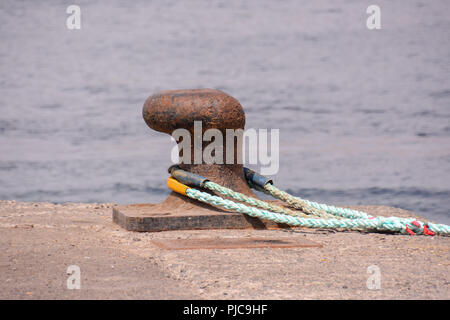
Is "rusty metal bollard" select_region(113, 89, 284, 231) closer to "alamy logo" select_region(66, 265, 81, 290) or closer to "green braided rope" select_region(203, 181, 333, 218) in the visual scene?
"green braided rope" select_region(203, 181, 333, 218)

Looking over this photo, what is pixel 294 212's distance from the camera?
3807mm

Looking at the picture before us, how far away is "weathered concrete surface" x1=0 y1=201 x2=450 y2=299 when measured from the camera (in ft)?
7.39

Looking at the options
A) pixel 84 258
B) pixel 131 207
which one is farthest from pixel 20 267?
pixel 131 207

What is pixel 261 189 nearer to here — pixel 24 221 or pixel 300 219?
pixel 300 219

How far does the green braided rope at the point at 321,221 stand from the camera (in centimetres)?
355

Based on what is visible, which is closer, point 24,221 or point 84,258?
point 84,258

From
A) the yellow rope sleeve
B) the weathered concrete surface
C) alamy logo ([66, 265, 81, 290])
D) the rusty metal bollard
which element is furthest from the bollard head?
alamy logo ([66, 265, 81, 290])

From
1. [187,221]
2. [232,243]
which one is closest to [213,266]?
[232,243]

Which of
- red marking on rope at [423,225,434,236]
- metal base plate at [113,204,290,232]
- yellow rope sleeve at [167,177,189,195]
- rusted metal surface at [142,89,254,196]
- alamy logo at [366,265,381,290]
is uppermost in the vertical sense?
rusted metal surface at [142,89,254,196]

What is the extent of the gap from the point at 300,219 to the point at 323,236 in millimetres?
178

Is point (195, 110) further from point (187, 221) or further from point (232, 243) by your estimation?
point (232, 243)

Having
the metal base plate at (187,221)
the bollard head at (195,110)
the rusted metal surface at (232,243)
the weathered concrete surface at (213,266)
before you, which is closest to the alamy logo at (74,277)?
the weathered concrete surface at (213,266)

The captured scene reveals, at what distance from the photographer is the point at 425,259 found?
2857 mm

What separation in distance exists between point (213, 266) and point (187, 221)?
40.8 inches
